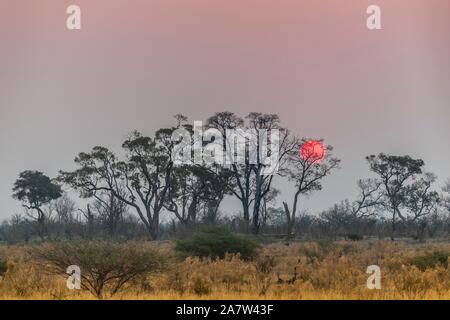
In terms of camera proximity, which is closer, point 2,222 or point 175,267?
point 175,267

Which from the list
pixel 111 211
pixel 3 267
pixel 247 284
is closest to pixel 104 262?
pixel 247 284

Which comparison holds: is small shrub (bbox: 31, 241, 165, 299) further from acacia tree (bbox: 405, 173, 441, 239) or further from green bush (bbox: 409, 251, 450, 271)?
acacia tree (bbox: 405, 173, 441, 239)

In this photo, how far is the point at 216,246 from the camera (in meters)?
19.2

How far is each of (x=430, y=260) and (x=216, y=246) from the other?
6305 millimetres

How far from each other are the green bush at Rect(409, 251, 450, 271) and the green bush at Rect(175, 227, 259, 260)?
4969 mm

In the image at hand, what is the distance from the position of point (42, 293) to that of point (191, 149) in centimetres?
2936

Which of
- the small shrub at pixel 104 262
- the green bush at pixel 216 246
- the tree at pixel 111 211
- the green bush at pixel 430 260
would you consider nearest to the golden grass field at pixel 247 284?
the small shrub at pixel 104 262

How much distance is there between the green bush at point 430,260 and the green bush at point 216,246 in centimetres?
497

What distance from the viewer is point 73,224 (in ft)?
121

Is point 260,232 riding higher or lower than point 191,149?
lower
